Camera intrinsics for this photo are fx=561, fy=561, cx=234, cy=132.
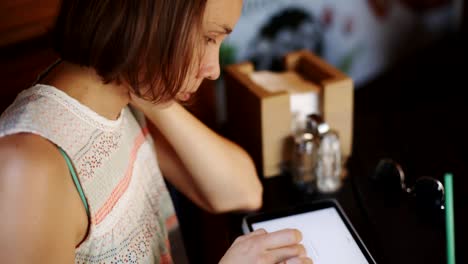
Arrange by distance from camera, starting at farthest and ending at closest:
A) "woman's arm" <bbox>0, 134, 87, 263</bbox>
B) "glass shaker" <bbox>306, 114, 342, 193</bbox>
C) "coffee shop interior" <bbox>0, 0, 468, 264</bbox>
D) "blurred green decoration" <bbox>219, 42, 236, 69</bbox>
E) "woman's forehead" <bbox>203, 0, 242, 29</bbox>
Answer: "blurred green decoration" <bbox>219, 42, 236, 69</bbox> → "glass shaker" <bbox>306, 114, 342, 193</bbox> → "coffee shop interior" <bbox>0, 0, 468, 264</bbox> → "woman's forehead" <bbox>203, 0, 242, 29</bbox> → "woman's arm" <bbox>0, 134, 87, 263</bbox>

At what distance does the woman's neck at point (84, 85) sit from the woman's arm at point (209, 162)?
0.16 meters

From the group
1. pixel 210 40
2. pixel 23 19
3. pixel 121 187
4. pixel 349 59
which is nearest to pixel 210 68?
pixel 210 40

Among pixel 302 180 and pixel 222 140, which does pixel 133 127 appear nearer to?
pixel 222 140

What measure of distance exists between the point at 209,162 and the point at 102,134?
0.26m

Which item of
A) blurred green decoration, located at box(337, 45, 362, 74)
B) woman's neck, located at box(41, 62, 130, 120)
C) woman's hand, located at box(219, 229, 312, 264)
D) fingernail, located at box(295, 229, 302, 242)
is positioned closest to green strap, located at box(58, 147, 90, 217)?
woman's neck, located at box(41, 62, 130, 120)

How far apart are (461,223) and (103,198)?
24.9 inches

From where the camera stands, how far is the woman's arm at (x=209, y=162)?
110 cm

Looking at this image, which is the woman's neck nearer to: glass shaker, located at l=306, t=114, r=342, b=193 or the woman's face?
the woman's face

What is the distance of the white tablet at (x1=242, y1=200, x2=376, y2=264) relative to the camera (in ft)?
2.95

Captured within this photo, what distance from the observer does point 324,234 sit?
950 mm

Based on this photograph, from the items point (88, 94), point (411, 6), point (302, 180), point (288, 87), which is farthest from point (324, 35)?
point (88, 94)

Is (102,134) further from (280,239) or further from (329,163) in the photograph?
(329,163)

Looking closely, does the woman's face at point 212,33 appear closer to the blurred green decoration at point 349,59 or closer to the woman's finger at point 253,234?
the woman's finger at point 253,234

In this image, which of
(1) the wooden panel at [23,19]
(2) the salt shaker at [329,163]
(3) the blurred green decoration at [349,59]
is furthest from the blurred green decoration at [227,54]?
(2) the salt shaker at [329,163]
